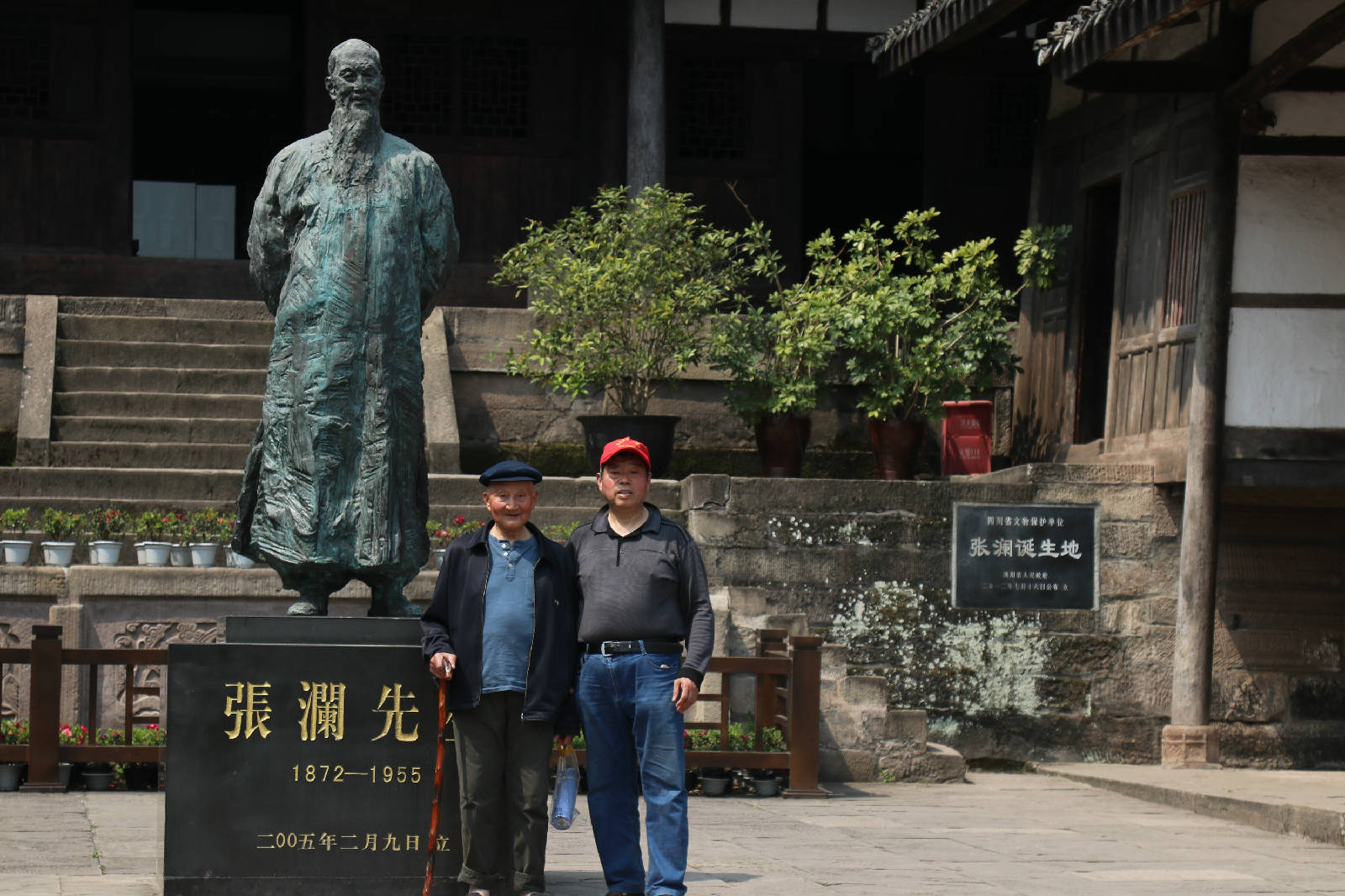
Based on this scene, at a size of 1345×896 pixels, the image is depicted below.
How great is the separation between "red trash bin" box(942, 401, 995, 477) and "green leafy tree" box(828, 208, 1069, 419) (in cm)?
21

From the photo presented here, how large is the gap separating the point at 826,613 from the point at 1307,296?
3.72 metres

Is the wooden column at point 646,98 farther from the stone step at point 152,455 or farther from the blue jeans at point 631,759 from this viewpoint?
the blue jeans at point 631,759

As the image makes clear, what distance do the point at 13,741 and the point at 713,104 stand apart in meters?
9.12

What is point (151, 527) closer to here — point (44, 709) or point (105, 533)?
point (105, 533)

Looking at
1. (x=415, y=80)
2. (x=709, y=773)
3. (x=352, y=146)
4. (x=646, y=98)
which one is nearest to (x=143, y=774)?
(x=709, y=773)

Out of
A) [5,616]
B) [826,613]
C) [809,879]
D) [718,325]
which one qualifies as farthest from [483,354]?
[809,879]

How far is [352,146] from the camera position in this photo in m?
6.69

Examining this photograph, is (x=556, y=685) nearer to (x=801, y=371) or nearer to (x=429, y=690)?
(x=429, y=690)

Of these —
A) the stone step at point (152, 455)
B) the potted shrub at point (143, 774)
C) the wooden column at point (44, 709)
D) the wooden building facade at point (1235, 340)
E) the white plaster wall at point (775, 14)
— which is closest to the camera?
the wooden column at point (44, 709)

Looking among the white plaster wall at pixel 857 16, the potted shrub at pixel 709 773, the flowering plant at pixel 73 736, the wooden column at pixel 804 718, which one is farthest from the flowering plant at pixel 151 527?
the white plaster wall at pixel 857 16

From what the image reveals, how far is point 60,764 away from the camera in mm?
9273

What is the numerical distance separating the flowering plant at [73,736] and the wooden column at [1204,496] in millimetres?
6554

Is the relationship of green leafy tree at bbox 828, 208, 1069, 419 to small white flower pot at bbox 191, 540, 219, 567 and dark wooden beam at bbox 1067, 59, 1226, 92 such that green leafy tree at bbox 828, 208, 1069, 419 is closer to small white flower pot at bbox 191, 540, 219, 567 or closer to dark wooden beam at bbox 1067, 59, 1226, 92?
dark wooden beam at bbox 1067, 59, 1226, 92

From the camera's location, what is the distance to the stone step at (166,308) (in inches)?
534
